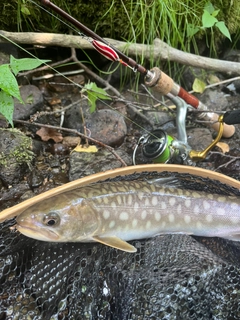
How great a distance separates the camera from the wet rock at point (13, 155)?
2.41 m

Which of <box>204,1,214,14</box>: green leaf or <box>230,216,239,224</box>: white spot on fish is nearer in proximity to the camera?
<box>230,216,239,224</box>: white spot on fish

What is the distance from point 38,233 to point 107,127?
1.37 m

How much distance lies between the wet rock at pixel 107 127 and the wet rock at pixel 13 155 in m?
0.51

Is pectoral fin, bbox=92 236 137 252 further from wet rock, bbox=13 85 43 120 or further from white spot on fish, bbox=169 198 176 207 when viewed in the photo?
wet rock, bbox=13 85 43 120

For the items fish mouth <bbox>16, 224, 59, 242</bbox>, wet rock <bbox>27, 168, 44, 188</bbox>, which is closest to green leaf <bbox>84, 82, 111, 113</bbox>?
wet rock <bbox>27, 168, 44, 188</bbox>

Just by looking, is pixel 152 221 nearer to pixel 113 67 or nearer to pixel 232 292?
pixel 232 292

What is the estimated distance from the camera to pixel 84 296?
5.30 ft

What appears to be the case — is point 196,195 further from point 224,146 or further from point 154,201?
point 224,146

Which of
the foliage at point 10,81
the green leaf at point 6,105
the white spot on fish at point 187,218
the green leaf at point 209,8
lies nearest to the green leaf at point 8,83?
the foliage at point 10,81

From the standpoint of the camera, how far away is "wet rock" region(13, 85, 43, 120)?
2720 mm

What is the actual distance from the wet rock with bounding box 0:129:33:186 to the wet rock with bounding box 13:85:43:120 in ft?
0.78

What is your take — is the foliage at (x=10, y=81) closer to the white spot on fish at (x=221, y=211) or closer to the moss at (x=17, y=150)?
the moss at (x=17, y=150)

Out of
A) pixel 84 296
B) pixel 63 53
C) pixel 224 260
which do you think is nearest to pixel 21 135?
pixel 63 53

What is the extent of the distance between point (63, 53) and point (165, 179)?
165 cm
